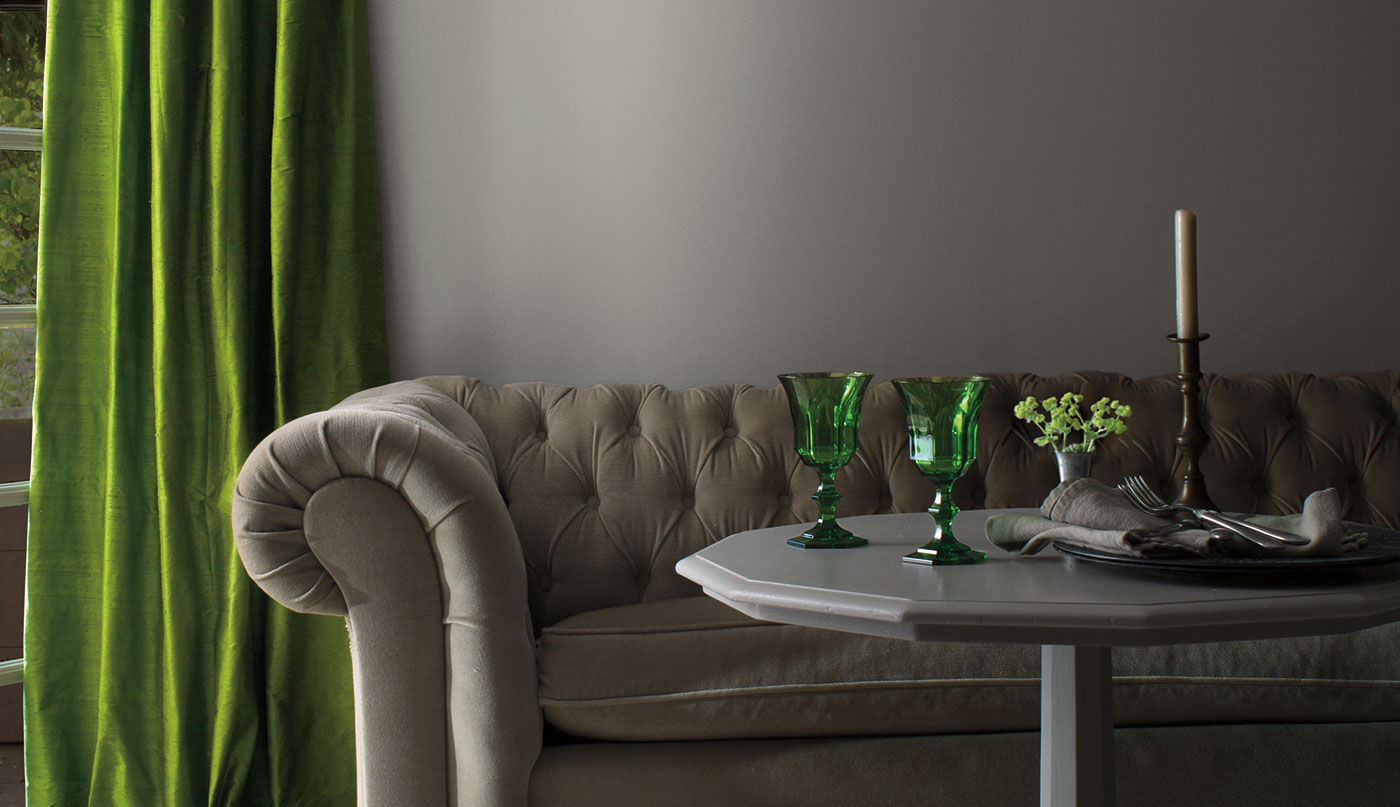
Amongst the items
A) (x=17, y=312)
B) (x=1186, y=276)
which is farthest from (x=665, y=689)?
(x=17, y=312)

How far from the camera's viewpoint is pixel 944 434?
3.23ft

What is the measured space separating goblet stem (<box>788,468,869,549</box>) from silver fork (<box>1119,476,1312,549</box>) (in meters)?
0.28

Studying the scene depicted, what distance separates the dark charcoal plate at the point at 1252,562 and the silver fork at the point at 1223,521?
0.02 meters

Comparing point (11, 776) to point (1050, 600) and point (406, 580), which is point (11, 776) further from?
point (1050, 600)

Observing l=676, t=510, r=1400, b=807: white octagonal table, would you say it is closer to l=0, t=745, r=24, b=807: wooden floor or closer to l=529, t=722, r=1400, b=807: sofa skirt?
l=529, t=722, r=1400, b=807: sofa skirt

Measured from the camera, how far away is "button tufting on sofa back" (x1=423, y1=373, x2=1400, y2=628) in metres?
1.88

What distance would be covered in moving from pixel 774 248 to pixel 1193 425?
1.14m

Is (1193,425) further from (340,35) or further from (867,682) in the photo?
(340,35)

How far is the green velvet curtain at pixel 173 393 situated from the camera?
1875 mm

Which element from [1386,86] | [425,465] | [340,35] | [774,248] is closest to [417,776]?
[425,465]

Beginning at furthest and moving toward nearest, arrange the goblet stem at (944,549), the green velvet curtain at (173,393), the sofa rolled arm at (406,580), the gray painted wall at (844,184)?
the gray painted wall at (844,184) → the green velvet curtain at (173,393) → the sofa rolled arm at (406,580) → the goblet stem at (944,549)

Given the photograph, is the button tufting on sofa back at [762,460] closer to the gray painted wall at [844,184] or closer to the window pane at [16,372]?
the gray painted wall at [844,184]

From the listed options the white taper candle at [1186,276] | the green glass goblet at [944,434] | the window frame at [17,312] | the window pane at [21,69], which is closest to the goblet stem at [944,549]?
the green glass goblet at [944,434]

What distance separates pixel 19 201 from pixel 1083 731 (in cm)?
214
